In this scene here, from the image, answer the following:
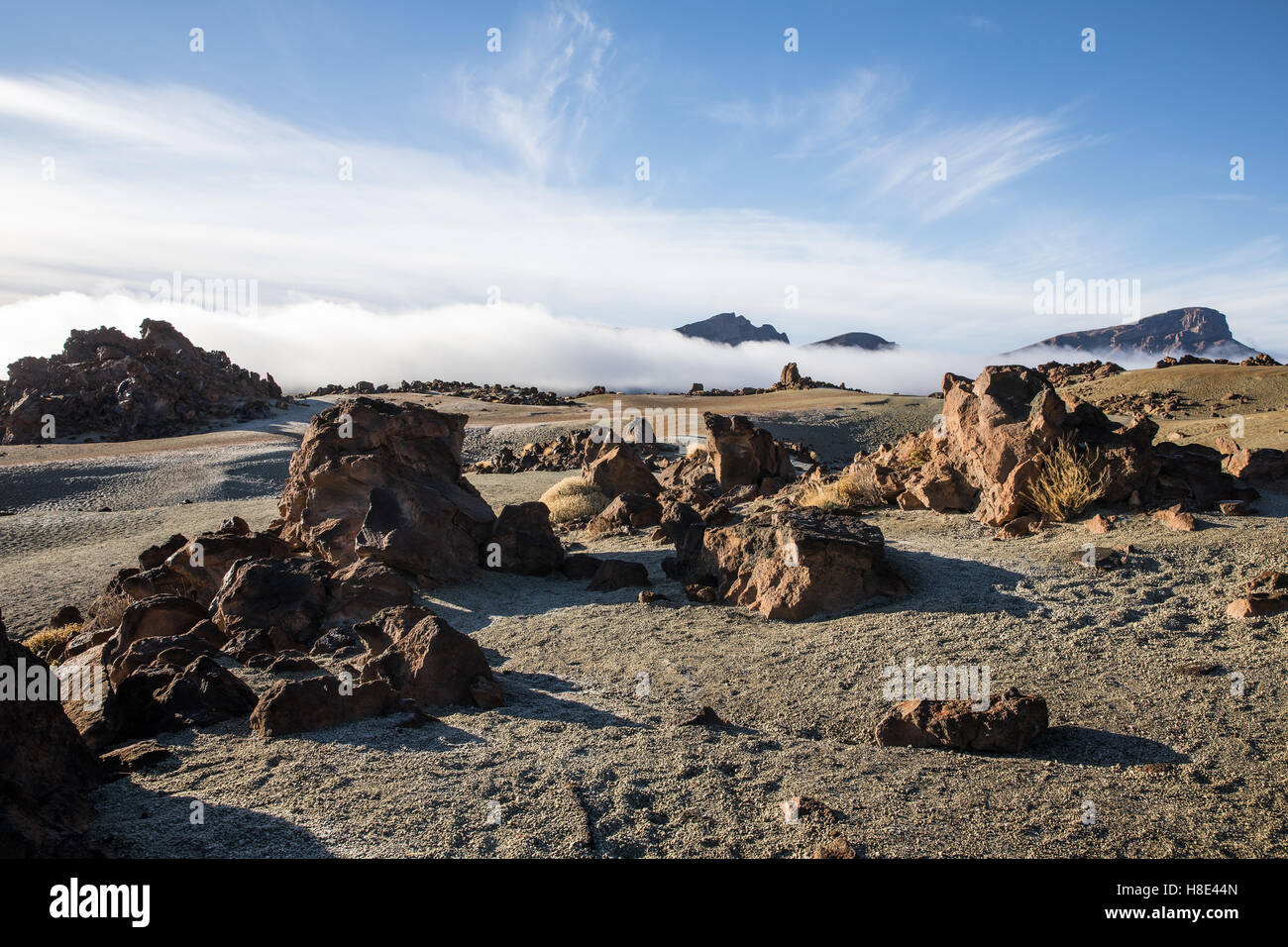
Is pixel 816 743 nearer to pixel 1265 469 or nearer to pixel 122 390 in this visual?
pixel 1265 469

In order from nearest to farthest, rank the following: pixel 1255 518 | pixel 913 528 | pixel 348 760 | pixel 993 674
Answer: pixel 348 760
pixel 993 674
pixel 1255 518
pixel 913 528

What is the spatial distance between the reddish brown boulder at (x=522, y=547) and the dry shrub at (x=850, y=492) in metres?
3.41

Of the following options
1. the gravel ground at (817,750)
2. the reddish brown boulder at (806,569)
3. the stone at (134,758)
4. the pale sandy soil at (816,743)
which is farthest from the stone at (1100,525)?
the stone at (134,758)

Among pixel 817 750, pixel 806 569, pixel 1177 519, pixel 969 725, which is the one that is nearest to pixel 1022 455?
pixel 1177 519

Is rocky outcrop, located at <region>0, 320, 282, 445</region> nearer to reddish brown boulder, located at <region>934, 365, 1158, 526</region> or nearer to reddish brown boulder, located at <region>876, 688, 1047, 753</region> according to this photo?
reddish brown boulder, located at <region>934, 365, 1158, 526</region>

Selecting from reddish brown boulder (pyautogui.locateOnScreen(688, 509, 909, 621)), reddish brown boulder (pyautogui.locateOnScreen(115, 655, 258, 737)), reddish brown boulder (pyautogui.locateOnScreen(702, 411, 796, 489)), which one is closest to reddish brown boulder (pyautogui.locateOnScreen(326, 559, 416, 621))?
reddish brown boulder (pyautogui.locateOnScreen(115, 655, 258, 737))

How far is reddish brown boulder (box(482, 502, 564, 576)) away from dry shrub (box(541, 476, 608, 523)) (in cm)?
369

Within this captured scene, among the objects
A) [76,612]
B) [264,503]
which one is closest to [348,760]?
[76,612]

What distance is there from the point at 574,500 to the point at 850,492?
16.5 ft

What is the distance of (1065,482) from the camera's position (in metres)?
8.18
